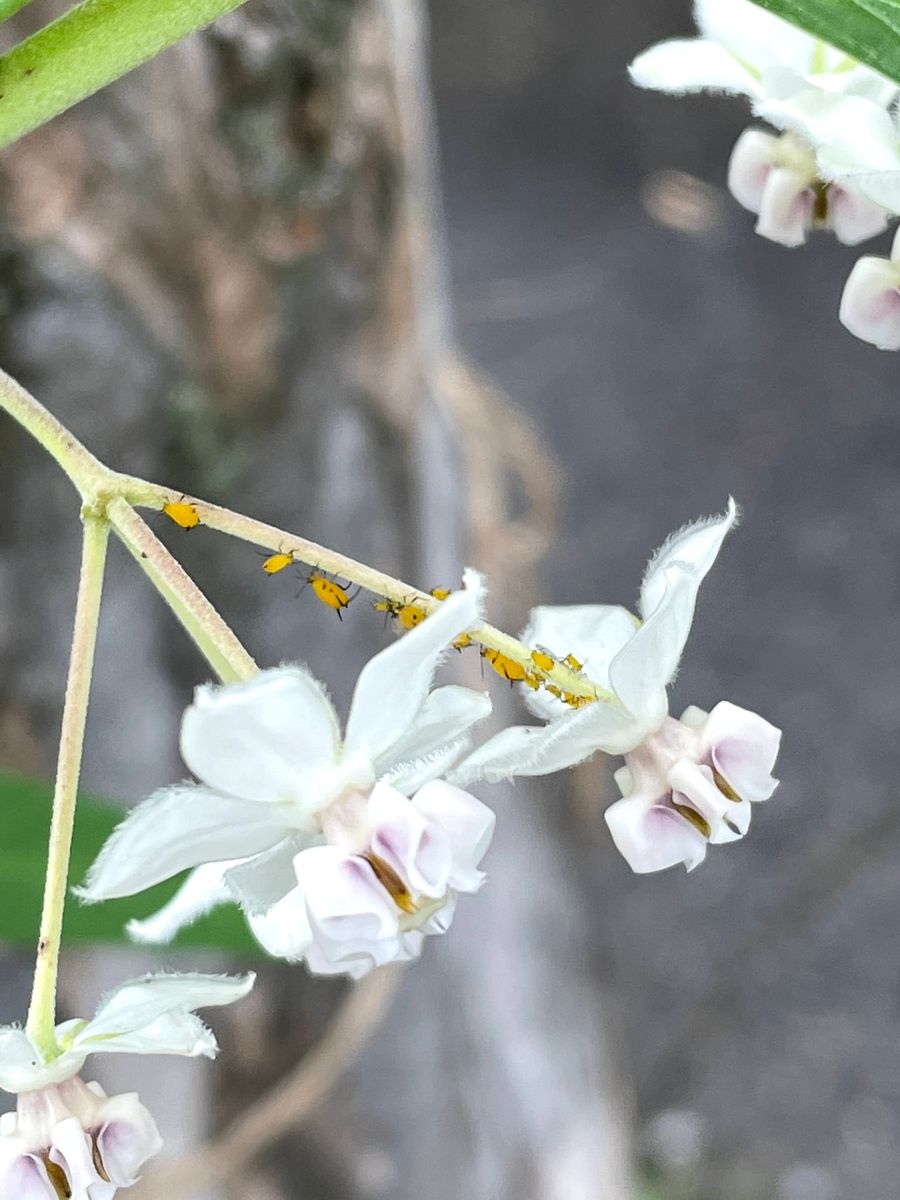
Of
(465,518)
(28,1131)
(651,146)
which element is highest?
(651,146)

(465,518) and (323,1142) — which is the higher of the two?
(465,518)

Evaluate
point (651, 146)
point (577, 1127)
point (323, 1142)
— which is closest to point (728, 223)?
point (651, 146)

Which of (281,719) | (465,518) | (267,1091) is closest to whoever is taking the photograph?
(281,719)

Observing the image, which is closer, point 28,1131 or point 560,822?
point 28,1131

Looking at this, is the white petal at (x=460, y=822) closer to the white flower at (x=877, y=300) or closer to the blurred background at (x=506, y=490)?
the white flower at (x=877, y=300)

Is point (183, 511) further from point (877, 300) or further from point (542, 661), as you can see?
point (877, 300)

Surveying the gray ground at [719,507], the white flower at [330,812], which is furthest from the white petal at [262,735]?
the gray ground at [719,507]

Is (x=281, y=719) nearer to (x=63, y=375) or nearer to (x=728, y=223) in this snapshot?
(x=63, y=375)
